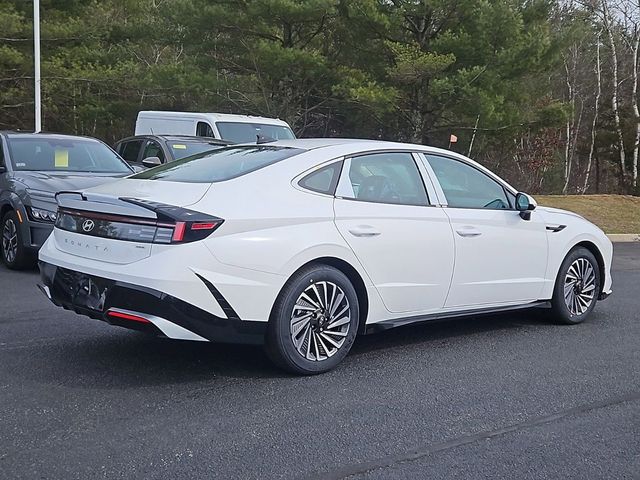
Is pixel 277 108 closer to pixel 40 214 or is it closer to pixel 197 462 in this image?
pixel 40 214

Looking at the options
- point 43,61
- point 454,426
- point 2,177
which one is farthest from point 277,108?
point 454,426

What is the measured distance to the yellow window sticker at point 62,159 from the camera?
386 inches

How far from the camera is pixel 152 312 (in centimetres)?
450

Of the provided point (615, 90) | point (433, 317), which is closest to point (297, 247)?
point (433, 317)

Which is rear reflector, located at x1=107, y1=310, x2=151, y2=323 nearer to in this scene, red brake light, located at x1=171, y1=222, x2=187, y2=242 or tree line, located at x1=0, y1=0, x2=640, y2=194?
red brake light, located at x1=171, y1=222, x2=187, y2=242

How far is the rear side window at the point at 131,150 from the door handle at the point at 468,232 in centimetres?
899

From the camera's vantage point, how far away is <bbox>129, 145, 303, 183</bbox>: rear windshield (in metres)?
5.20

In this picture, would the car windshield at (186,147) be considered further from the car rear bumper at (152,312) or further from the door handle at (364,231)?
the car rear bumper at (152,312)

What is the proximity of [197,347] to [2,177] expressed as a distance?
492cm

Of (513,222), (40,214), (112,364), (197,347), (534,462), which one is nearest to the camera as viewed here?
(534,462)

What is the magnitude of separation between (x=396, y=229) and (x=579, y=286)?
8.00 feet

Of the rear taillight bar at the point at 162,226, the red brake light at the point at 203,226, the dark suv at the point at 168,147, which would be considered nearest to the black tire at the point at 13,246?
the dark suv at the point at 168,147

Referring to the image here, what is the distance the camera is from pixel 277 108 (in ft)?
91.9

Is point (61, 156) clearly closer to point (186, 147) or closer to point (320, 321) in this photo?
point (186, 147)
